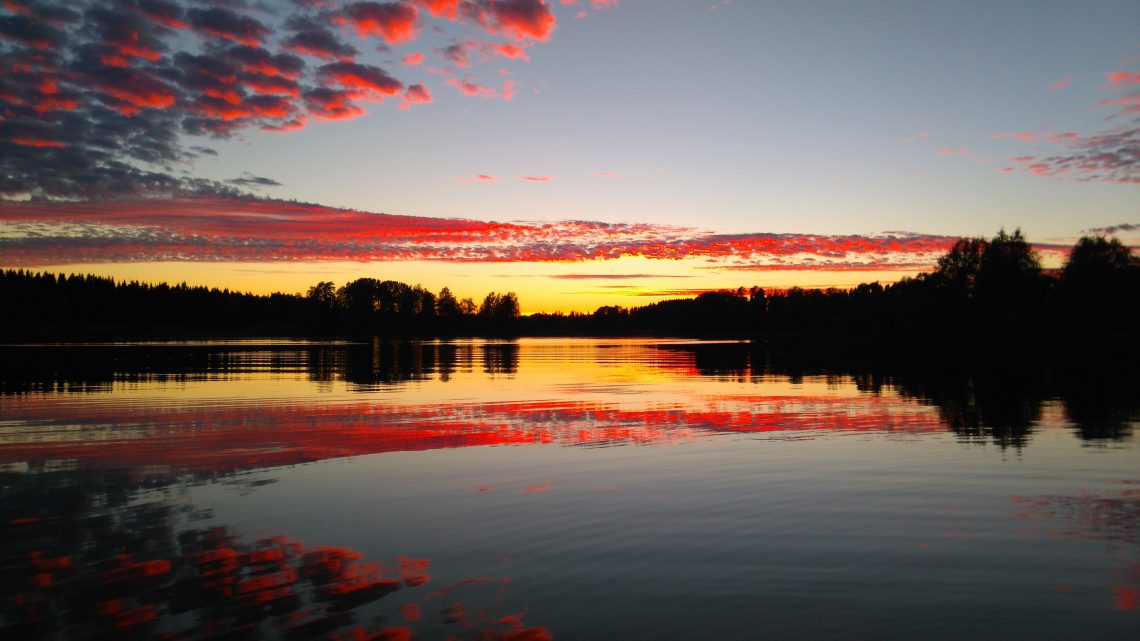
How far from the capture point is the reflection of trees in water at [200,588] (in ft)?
21.0

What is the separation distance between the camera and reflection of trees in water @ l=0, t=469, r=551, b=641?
6406 mm

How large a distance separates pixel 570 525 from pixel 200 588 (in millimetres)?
A: 4459

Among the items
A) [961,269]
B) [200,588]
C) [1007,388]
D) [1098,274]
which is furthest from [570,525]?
[961,269]

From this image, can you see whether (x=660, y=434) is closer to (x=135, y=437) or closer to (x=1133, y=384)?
(x=135, y=437)

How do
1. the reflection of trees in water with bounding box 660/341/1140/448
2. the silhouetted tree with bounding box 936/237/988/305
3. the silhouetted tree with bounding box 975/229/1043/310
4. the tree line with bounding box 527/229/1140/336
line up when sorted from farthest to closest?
the silhouetted tree with bounding box 936/237/988/305 → the silhouetted tree with bounding box 975/229/1043/310 → the tree line with bounding box 527/229/1140/336 → the reflection of trees in water with bounding box 660/341/1140/448

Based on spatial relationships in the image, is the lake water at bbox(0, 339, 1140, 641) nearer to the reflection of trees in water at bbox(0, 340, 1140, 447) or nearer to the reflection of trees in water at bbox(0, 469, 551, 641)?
the reflection of trees in water at bbox(0, 469, 551, 641)

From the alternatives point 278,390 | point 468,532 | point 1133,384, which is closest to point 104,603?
point 468,532

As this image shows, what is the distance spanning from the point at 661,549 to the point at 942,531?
380 cm

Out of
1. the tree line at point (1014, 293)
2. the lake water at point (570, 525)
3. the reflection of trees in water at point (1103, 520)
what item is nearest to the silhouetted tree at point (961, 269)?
the tree line at point (1014, 293)

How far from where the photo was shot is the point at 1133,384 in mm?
30734

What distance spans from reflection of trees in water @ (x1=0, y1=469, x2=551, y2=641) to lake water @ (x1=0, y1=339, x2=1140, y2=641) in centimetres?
3

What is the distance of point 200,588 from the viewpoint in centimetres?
731

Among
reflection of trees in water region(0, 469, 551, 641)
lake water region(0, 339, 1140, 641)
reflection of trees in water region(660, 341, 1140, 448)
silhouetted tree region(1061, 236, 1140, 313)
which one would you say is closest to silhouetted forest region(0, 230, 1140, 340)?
silhouetted tree region(1061, 236, 1140, 313)

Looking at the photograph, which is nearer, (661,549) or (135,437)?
(661,549)
